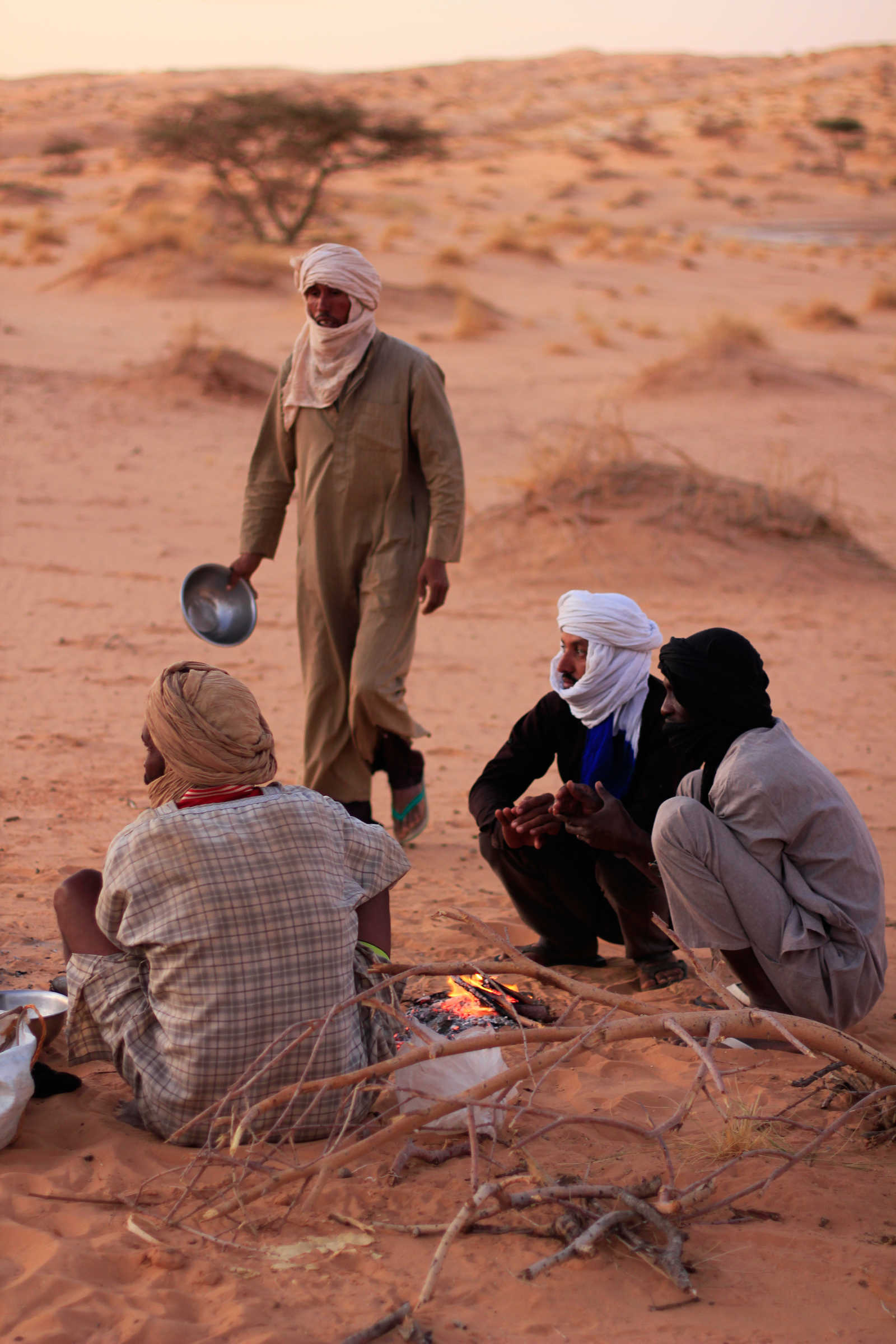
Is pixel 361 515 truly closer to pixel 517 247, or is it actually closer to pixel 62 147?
pixel 517 247

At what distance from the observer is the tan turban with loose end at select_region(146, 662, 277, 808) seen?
2.54 m

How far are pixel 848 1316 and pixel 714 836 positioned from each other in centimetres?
115

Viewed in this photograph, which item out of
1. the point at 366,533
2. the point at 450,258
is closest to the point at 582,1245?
the point at 366,533

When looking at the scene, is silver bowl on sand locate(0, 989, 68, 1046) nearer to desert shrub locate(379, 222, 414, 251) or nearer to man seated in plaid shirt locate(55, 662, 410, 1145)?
man seated in plaid shirt locate(55, 662, 410, 1145)

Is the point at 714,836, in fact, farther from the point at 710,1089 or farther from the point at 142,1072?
the point at 142,1072

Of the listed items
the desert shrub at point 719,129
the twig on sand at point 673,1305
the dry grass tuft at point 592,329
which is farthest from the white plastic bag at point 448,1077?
the desert shrub at point 719,129

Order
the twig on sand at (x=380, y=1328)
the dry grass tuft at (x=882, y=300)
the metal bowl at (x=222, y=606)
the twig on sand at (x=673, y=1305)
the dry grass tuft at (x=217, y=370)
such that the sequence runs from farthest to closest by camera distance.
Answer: the dry grass tuft at (x=882, y=300) → the dry grass tuft at (x=217, y=370) → the metal bowl at (x=222, y=606) → the twig on sand at (x=673, y=1305) → the twig on sand at (x=380, y=1328)

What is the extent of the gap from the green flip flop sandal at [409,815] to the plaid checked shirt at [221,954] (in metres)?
2.15

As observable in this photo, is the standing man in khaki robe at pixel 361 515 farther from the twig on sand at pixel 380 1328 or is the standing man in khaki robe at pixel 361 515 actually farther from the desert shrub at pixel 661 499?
the desert shrub at pixel 661 499

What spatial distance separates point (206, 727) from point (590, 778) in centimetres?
151

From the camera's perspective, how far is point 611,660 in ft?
12.1

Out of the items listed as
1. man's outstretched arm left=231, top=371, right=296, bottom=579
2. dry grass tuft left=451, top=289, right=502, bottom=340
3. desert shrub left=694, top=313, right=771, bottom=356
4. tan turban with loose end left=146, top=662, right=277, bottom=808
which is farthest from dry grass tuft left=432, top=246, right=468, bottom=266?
tan turban with loose end left=146, top=662, right=277, bottom=808

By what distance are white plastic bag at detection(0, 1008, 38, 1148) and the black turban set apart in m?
1.66

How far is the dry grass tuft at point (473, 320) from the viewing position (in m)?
17.9
